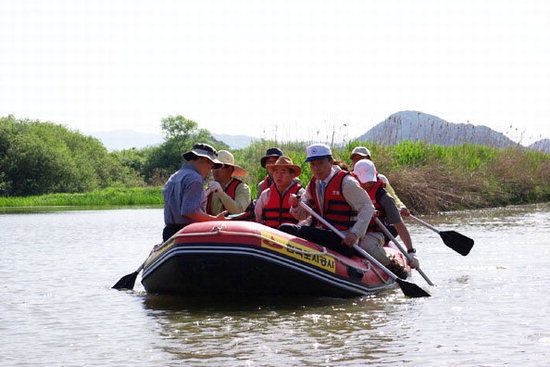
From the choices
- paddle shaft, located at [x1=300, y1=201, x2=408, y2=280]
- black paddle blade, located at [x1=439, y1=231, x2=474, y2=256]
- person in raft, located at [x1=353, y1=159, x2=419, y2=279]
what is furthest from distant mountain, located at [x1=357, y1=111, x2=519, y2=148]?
paddle shaft, located at [x1=300, y1=201, x2=408, y2=280]

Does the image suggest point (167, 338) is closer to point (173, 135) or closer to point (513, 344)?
point (513, 344)

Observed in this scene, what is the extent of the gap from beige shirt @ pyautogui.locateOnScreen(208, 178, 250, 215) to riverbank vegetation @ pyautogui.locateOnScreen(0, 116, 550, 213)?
7565 millimetres

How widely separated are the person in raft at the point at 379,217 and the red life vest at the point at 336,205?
1.70ft

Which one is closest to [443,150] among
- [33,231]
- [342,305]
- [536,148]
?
[536,148]

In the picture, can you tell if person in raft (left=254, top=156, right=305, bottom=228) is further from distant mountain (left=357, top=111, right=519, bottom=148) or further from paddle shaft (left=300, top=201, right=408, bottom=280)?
distant mountain (left=357, top=111, right=519, bottom=148)

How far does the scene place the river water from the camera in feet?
16.0

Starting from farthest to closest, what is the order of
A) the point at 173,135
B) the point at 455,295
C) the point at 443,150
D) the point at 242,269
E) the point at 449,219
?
the point at 173,135, the point at 443,150, the point at 449,219, the point at 455,295, the point at 242,269

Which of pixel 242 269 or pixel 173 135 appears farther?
pixel 173 135

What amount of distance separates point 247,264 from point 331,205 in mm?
969

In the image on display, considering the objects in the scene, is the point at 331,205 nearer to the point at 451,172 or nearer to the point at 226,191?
the point at 226,191

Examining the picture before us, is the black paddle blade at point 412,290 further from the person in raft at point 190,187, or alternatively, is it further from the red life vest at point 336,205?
the person in raft at point 190,187

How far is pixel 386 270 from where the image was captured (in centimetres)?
707

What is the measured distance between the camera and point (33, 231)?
53.8ft

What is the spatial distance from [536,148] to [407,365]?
835 inches
